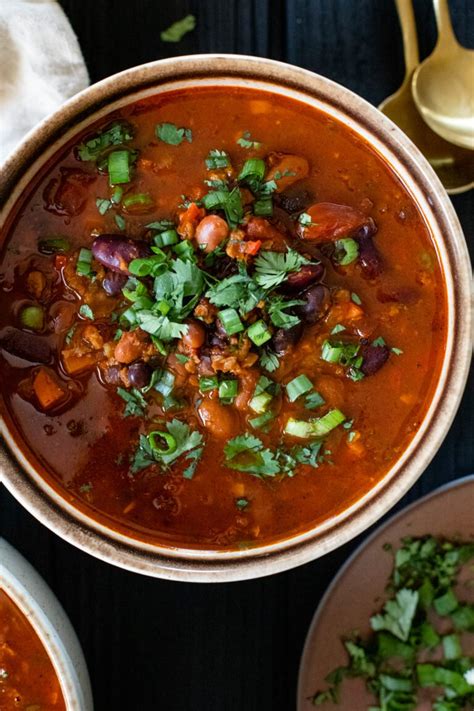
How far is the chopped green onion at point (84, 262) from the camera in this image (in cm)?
222

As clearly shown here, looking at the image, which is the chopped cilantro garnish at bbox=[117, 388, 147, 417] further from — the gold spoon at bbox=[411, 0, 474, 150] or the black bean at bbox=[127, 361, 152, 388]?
the gold spoon at bbox=[411, 0, 474, 150]

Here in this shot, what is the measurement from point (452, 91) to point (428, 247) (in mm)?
715

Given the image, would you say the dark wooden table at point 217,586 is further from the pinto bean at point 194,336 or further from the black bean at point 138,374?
the pinto bean at point 194,336

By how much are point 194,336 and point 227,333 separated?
0.09 metres

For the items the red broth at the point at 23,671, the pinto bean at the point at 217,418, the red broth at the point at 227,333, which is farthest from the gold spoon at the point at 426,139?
the red broth at the point at 23,671

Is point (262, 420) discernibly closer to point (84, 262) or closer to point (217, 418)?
point (217, 418)

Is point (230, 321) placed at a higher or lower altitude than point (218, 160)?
lower

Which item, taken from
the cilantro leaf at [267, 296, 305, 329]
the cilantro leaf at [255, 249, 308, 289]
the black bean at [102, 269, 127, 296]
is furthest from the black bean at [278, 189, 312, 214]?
the black bean at [102, 269, 127, 296]

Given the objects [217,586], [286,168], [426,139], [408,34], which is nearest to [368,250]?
[286,168]

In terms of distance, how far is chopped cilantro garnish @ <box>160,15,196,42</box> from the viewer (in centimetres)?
A: 276

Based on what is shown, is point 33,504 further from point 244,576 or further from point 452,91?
point 452,91

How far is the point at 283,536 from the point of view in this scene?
7.60 ft

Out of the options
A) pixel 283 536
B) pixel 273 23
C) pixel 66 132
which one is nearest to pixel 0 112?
pixel 66 132

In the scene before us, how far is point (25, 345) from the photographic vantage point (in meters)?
2.26
